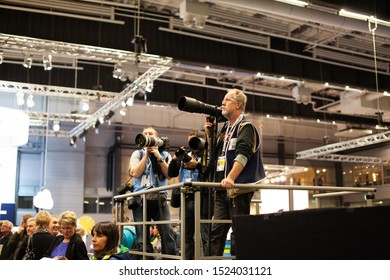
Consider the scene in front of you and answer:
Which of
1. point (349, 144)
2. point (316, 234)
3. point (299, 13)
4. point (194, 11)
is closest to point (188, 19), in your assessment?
point (194, 11)

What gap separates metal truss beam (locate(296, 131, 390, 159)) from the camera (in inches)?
513

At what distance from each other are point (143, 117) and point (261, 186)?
510 inches

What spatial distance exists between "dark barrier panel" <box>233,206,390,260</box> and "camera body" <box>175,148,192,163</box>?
1367 mm

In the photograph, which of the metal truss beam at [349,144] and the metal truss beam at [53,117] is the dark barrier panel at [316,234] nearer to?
the metal truss beam at [53,117]

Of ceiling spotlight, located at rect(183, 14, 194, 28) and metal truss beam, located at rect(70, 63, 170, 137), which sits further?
metal truss beam, located at rect(70, 63, 170, 137)

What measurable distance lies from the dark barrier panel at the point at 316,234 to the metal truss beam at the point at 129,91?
7.13 meters

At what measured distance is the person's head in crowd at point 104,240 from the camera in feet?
8.76

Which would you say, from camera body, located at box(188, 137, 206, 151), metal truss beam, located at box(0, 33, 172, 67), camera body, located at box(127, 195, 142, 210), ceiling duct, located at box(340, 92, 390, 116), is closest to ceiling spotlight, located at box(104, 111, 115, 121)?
metal truss beam, located at box(0, 33, 172, 67)

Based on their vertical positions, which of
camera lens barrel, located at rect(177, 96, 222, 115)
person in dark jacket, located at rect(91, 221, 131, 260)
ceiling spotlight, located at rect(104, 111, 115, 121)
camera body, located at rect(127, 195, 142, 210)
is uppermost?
ceiling spotlight, located at rect(104, 111, 115, 121)

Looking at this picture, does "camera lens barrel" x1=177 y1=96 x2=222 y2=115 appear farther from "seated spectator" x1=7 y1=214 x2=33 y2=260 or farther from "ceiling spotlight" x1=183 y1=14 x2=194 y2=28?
"ceiling spotlight" x1=183 y1=14 x2=194 y2=28

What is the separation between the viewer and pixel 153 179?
3.71 m

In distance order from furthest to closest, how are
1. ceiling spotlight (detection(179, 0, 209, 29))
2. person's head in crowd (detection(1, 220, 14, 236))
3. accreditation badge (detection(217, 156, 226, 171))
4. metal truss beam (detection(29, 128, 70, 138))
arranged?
metal truss beam (detection(29, 128, 70, 138))
ceiling spotlight (detection(179, 0, 209, 29))
person's head in crowd (detection(1, 220, 14, 236))
accreditation badge (detection(217, 156, 226, 171))

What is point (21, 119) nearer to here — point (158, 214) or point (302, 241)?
point (158, 214)
